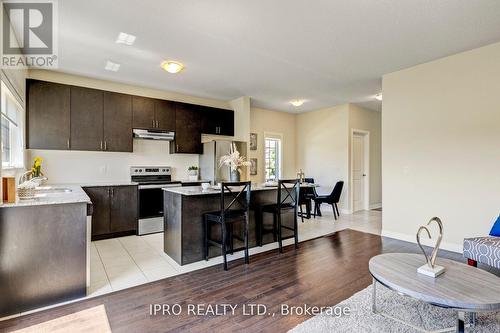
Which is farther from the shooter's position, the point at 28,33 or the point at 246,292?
the point at 28,33

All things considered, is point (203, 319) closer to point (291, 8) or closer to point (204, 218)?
point (204, 218)

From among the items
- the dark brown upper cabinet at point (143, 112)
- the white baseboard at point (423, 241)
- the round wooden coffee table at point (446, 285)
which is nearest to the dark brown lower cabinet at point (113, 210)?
the dark brown upper cabinet at point (143, 112)

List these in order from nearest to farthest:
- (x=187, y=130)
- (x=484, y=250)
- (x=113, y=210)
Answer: (x=484, y=250) < (x=113, y=210) < (x=187, y=130)

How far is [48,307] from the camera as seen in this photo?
218 cm

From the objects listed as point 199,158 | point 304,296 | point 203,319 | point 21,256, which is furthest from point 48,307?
point 199,158

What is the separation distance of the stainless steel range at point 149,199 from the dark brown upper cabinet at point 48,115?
4.11ft

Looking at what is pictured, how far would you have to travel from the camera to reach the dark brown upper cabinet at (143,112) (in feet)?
15.4

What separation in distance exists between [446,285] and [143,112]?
4884mm

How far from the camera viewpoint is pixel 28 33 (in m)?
2.92

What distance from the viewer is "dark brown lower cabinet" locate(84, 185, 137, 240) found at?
410 cm

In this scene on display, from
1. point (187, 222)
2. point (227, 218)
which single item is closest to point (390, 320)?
point (227, 218)

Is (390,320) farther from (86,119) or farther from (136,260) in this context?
(86,119)

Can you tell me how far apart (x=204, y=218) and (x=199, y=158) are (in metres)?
2.65

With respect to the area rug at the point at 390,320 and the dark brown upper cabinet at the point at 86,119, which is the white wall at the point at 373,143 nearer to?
the area rug at the point at 390,320
